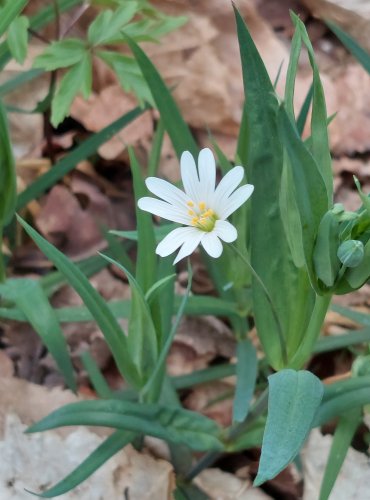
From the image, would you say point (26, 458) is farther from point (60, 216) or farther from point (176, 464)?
point (60, 216)

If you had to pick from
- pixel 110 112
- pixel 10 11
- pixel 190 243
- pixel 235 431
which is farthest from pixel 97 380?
pixel 110 112

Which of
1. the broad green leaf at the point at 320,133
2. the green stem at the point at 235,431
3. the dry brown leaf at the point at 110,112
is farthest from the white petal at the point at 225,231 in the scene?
the dry brown leaf at the point at 110,112

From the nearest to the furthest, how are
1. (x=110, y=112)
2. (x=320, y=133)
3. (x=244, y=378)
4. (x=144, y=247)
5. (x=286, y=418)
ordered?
(x=286, y=418), (x=320, y=133), (x=144, y=247), (x=244, y=378), (x=110, y=112)

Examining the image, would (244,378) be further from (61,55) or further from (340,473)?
(61,55)

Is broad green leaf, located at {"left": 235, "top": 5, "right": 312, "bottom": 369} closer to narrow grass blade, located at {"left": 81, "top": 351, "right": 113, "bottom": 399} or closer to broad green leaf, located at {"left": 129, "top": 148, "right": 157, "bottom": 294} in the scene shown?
broad green leaf, located at {"left": 129, "top": 148, "right": 157, "bottom": 294}

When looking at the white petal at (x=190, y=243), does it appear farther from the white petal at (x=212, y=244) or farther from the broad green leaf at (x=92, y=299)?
the broad green leaf at (x=92, y=299)

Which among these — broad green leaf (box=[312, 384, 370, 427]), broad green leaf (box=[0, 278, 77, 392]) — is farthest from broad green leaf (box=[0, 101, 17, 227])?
broad green leaf (box=[312, 384, 370, 427])
